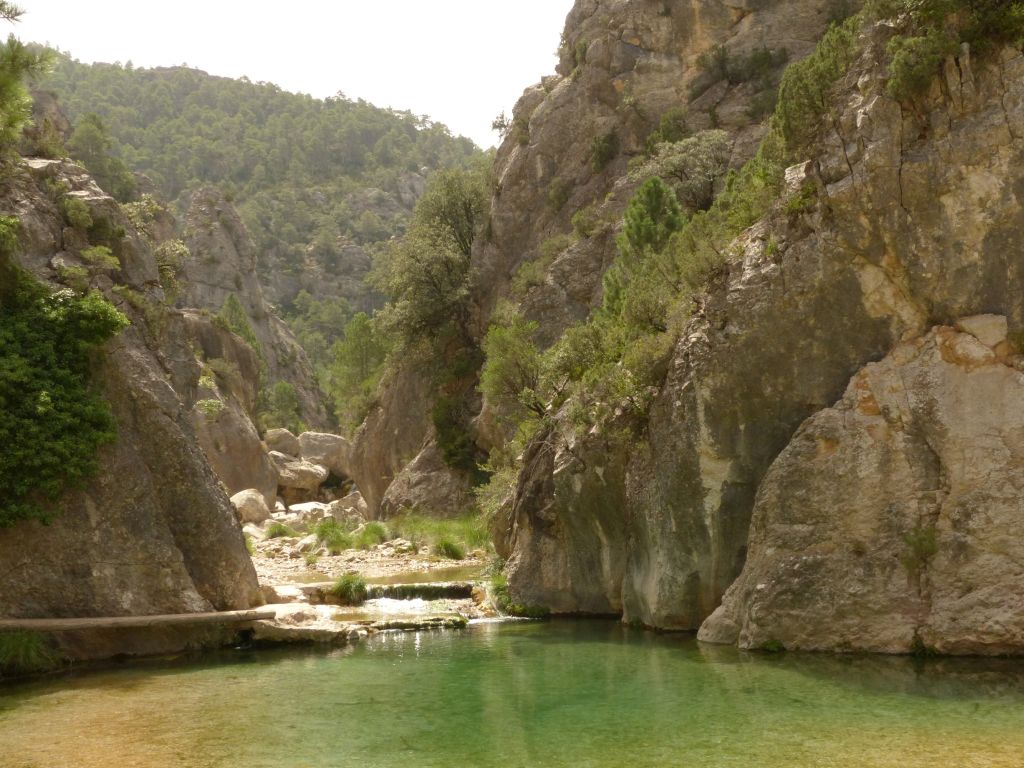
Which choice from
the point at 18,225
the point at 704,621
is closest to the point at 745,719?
the point at 704,621


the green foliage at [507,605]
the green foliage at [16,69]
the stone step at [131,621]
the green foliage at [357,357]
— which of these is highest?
the green foliage at [357,357]

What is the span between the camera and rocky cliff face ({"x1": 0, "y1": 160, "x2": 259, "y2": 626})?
17.4 metres

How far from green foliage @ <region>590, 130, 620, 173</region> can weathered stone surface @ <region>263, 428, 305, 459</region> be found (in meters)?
34.1

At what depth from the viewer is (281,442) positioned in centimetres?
6875

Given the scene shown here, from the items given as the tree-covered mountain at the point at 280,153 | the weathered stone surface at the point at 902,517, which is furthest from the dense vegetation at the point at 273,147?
the weathered stone surface at the point at 902,517

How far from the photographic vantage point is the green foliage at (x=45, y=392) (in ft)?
55.9

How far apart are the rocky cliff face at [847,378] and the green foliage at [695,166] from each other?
19.9 metres

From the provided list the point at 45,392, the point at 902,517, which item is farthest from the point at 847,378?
the point at 45,392

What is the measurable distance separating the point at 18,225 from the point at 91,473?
18.7ft

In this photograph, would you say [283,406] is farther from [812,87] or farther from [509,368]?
[812,87]

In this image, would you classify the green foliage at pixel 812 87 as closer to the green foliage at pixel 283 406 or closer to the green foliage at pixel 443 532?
the green foliage at pixel 443 532

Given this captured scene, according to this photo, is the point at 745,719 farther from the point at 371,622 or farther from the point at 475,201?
the point at 475,201

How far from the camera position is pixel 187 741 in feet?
37.6

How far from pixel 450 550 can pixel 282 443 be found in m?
37.9
